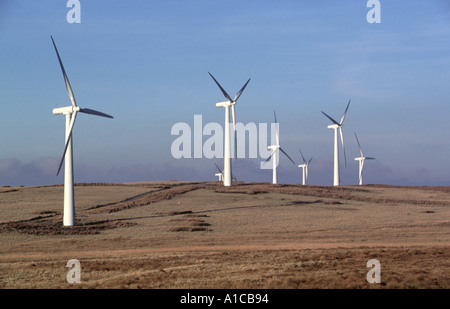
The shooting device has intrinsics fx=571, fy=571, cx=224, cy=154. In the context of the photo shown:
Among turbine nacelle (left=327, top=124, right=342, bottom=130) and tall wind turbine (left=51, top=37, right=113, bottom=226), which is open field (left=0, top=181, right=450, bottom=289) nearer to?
tall wind turbine (left=51, top=37, right=113, bottom=226)

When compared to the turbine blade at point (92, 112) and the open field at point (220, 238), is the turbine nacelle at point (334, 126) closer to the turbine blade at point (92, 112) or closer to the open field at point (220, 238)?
the open field at point (220, 238)

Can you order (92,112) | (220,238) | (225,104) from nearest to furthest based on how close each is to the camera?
1. (220,238)
2. (92,112)
3. (225,104)

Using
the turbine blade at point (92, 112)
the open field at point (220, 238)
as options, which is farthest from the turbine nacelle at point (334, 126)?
the turbine blade at point (92, 112)

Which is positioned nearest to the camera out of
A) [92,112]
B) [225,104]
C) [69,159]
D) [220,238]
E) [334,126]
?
[220,238]

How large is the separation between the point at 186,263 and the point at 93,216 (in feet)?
112

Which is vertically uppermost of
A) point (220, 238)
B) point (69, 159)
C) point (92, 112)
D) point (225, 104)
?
point (225, 104)

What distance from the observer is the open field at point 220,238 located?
28.7 meters

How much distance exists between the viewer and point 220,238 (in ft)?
164

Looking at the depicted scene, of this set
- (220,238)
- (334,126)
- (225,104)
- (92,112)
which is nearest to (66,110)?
(92,112)

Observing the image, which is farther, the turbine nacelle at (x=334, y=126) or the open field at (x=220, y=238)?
the turbine nacelle at (x=334, y=126)

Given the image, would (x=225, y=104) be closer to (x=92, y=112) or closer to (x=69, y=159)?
(x=92, y=112)
